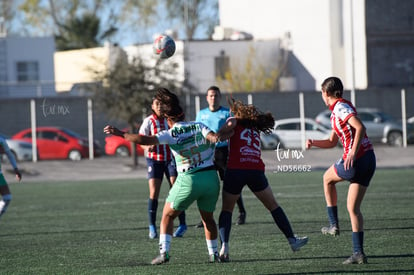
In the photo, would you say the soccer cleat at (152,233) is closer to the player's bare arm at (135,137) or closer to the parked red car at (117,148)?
the player's bare arm at (135,137)

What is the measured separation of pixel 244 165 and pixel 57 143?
82.8 ft

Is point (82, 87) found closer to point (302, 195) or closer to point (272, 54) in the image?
point (302, 195)

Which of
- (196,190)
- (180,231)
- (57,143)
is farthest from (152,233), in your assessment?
(57,143)

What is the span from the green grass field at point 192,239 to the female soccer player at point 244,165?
0.37m

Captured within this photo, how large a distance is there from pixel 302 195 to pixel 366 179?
929cm

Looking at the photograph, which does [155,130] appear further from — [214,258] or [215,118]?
[214,258]

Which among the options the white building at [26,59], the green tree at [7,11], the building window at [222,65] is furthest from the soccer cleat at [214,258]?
the green tree at [7,11]

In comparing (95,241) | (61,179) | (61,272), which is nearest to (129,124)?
(61,179)

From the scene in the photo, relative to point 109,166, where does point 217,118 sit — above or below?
above

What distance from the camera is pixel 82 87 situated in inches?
1272

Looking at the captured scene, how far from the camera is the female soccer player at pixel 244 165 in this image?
31.6 feet

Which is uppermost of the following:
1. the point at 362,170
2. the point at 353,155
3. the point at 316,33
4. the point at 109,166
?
the point at 316,33

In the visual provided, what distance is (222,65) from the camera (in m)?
52.0

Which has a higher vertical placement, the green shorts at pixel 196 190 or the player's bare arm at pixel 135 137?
the player's bare arm at pixel 135 137
